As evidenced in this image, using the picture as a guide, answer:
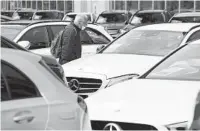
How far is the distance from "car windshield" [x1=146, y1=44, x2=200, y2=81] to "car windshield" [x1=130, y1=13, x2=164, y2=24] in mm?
18327

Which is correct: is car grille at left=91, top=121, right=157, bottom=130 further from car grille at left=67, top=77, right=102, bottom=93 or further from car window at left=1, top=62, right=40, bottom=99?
car grille at left=67, top=77, right=102, bottom=93

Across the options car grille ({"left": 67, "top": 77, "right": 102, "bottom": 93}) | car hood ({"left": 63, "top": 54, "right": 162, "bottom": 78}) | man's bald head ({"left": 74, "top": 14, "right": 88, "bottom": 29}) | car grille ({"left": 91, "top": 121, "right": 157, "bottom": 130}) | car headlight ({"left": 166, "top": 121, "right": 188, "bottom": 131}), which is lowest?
car grille ({"left": 67, "top": 77, "right": 102, "bottom": 93})

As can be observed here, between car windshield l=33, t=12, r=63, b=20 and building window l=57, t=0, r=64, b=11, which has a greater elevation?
building window l=57, t=0, r=64, b=11

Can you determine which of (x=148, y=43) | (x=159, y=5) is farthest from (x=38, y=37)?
(x=159, y=5)

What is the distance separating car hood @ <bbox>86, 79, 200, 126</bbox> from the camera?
525cm

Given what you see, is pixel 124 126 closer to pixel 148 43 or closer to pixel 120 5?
pixel 148 43

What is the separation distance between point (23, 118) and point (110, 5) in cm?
3820

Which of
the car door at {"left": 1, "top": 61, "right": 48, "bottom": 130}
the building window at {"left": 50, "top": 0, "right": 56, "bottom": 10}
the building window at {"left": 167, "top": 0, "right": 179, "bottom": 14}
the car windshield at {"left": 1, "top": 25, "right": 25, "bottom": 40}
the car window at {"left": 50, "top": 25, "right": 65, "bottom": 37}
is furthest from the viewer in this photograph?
the building window at {"left": 50, "top": 0, "right": 56, "bottom": 10}

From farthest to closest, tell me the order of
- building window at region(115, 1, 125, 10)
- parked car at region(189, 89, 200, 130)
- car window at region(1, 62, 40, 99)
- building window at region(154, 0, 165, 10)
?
building window at region(115, 1, 125, 10) → building window at region(154, 0, 165, 10) → parked car at region(189, 89, 200, 130) → car window at region(1, 62, 40, 99)

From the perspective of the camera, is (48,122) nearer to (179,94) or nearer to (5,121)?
(5,121)

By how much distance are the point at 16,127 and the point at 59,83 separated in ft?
1.89

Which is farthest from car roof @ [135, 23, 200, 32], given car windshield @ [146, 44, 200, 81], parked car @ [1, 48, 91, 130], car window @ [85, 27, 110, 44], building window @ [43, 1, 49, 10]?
building window @ [43, 1, 49, 10]

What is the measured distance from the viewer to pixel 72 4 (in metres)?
47.6

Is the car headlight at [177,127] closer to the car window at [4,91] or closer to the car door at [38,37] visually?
the car window at [4,91]
